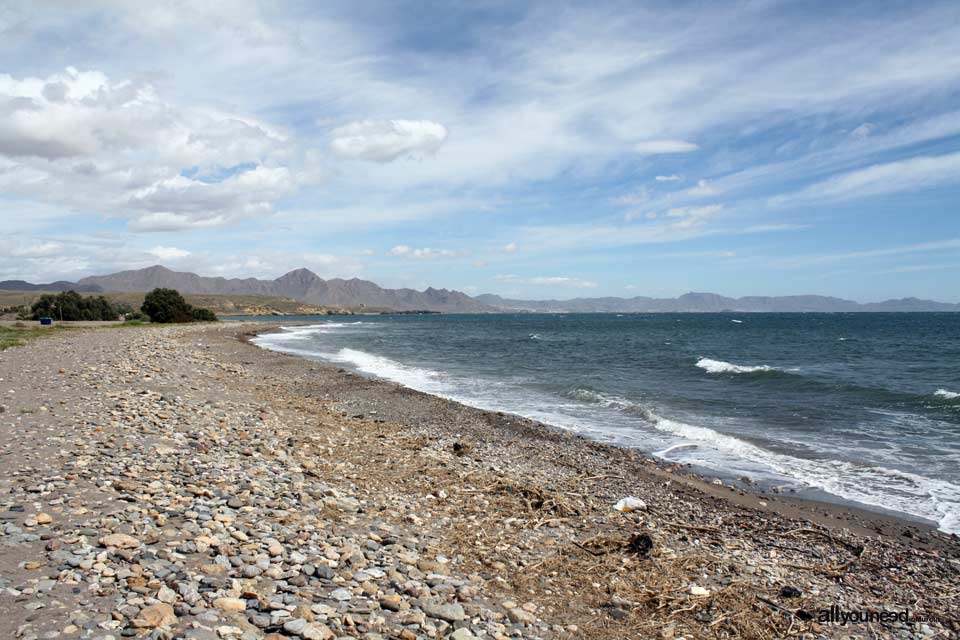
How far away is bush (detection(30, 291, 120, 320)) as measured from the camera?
77.6 metres

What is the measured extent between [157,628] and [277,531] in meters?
2.51

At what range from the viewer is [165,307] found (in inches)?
3455

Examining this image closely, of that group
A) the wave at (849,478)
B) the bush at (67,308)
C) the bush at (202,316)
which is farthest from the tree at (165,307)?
the wave at (849,478)

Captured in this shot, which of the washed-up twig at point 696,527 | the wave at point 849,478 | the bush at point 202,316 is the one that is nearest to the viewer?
the washed-up twig at point 696,527

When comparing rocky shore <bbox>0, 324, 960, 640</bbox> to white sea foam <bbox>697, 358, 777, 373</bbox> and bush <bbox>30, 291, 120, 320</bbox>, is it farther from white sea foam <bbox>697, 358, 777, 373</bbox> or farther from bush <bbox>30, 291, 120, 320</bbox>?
bush <bbox>30, 291, 120, 320</bbox>

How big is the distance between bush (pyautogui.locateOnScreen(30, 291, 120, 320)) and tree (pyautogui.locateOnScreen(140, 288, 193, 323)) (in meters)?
6.22

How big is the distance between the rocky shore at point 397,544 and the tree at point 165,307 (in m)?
82.4

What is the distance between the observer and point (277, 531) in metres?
6.82

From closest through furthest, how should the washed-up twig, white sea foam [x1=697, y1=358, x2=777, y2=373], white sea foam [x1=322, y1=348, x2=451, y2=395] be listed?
the washed-up twig → white sea foam [x1=322, y1=348, x2=451, y2=395] → white sea foam [x1=697, y1=358, x2=777, y2=373]

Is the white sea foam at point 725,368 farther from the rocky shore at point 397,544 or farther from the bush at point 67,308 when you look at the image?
the bush at point 67,308

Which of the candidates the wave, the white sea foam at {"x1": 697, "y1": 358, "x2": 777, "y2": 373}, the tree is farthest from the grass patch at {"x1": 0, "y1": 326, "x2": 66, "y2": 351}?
the white sea foam at {"x1": 697, "y1": 358, "x2": 777, "y2": 373}

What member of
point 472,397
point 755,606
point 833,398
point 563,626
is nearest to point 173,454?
point 563,626

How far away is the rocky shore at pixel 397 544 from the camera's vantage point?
5.02m

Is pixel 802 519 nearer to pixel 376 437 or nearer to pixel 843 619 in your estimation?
pixel 843 619
